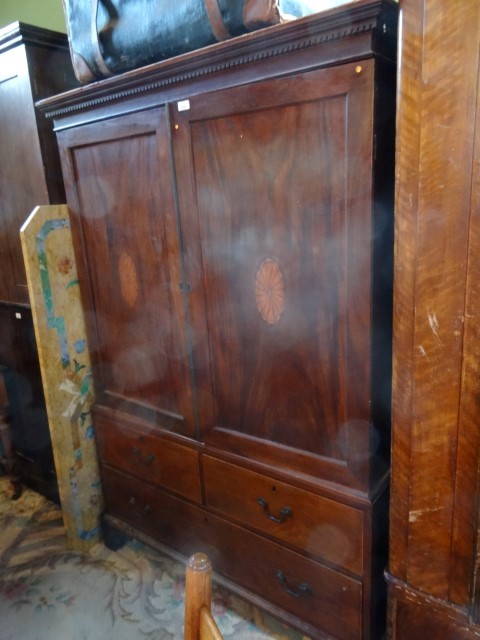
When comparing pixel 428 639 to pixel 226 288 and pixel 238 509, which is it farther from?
pixel 226 288

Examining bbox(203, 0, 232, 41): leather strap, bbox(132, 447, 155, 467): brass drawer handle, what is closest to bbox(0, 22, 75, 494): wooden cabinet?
bbox(132, 447, 155, 467): brass drawer handle

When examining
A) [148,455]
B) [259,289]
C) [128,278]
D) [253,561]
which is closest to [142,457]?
[148,455]

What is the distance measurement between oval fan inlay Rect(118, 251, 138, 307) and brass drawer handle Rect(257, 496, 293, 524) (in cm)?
72

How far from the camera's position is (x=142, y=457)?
1.71m

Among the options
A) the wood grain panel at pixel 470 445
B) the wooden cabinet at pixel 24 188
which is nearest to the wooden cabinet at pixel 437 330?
the wood grain panel at pixel 470 445

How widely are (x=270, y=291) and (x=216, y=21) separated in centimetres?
64

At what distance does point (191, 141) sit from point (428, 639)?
4.14 feet

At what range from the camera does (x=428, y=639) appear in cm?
103

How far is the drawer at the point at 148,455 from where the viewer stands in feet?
5.15

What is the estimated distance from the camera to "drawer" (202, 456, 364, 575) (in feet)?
4.03

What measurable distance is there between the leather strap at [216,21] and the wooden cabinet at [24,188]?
92 cm

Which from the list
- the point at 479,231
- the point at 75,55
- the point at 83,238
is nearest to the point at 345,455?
the point at 479,231

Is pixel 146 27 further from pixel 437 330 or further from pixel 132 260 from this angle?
pixel 437 330

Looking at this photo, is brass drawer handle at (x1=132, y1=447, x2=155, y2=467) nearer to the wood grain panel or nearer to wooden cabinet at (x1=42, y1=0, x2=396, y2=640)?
wooden cabinet at (x1=42, y1=0, x2=396, y2=640)
